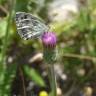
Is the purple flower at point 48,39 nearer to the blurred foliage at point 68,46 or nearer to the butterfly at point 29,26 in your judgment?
the butterfly at point 29,26

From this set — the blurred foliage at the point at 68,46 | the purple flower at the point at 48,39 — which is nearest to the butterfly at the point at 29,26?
the purple flower at the point at 48,39

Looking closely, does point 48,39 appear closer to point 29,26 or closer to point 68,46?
point 29,26

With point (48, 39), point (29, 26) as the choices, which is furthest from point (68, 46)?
point (29, 26)

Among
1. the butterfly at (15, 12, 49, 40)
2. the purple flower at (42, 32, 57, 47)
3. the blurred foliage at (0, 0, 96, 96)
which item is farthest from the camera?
the blurred foliage at (0, 0, 96, 96)

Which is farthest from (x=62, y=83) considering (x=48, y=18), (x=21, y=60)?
(x=48, y=18)

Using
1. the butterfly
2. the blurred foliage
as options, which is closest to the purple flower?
the butterfly

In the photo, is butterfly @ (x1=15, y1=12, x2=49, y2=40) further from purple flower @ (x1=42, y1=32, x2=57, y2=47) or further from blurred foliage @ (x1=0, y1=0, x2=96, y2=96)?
blurred foliage @ (x1=0, y1=0, x2=96, y2=96)

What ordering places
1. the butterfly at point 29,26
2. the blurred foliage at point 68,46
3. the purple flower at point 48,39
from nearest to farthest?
the butterfly at point 29,26, the purple flower at point 48,39, the blurred foliage at point 68,46

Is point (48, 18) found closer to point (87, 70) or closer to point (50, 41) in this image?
point (87, 70)
